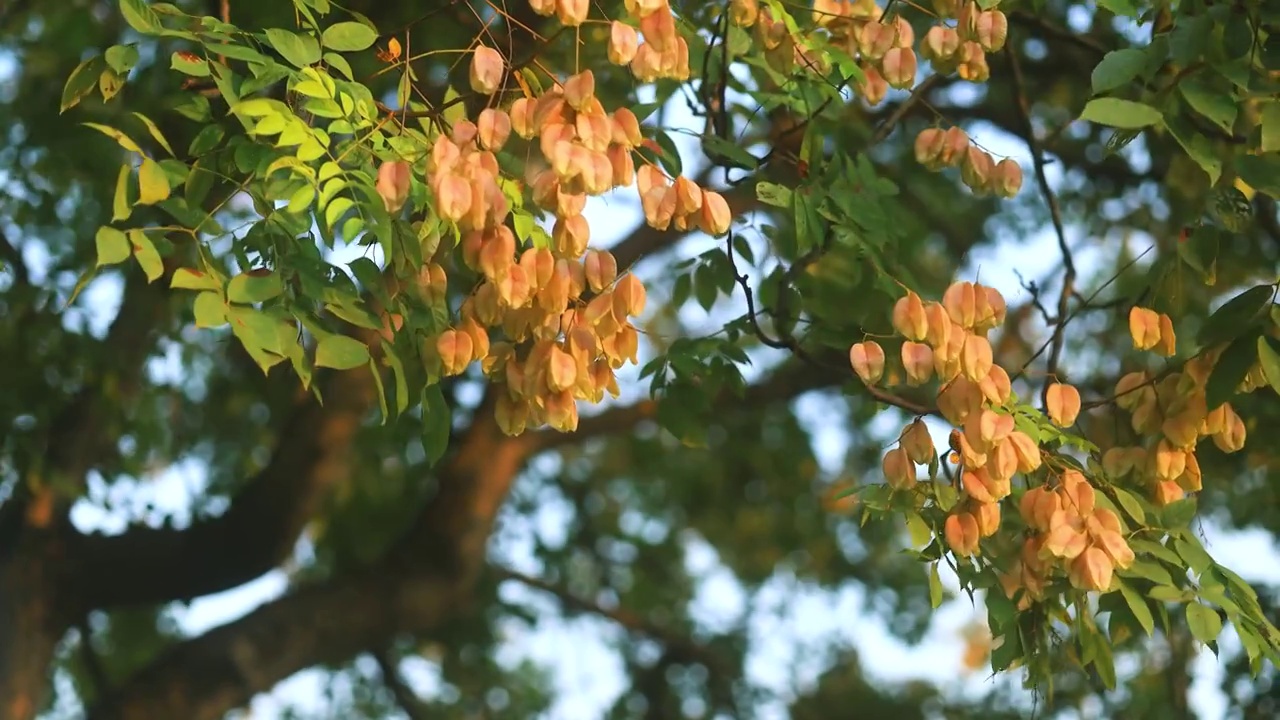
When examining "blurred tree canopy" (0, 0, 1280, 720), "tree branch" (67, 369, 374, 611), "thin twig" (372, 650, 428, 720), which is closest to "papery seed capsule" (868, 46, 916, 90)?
"blurred tree canopy" (0, 0, 1280, 720)

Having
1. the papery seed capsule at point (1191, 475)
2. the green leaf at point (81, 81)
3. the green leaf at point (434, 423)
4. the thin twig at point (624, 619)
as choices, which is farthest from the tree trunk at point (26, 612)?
the papery seed capsule at point (1191, 475)

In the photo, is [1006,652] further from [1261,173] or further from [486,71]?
[486,71]

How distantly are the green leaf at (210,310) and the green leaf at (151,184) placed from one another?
0.20 meters

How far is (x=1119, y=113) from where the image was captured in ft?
6.42

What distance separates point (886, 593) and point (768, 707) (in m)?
1.08

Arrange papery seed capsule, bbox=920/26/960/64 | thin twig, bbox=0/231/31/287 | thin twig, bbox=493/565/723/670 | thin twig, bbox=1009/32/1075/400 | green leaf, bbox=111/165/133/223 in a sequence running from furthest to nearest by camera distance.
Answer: thin twig, bbox=493/565/723/670 → thin twig, bbox=0/231/31/287 → thin twig, bbox=1009/32/1075/400 → papery seed capsule, bbox=920/26/960/64 → green leaf, bbox=111/165/133/223

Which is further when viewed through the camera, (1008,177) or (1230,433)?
(1008,177)

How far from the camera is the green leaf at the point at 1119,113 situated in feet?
6.28

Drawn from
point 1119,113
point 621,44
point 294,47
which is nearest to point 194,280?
point 294,47

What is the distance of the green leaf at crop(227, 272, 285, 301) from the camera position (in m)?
2.04

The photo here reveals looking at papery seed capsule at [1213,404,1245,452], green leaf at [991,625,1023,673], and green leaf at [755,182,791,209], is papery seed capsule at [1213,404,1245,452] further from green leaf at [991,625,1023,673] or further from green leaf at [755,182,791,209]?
green leaf at [755,182,791,209]

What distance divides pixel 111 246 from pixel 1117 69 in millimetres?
1393

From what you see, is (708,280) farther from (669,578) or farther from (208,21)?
(669,578)

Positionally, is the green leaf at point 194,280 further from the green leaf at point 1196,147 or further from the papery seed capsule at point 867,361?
the green leaf at point 1196,147
